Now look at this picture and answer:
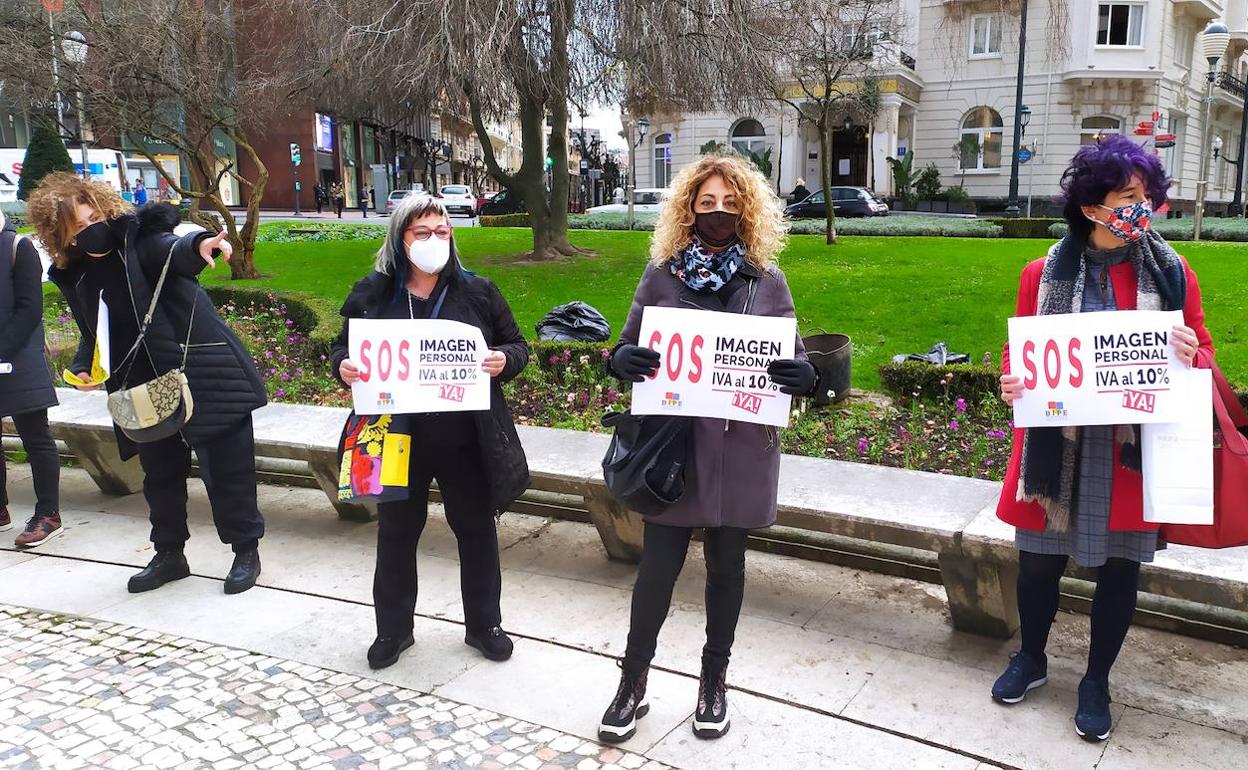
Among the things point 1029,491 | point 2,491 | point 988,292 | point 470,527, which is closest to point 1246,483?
point 1029,491

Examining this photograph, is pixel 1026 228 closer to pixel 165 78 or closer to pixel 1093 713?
pixel 165 78

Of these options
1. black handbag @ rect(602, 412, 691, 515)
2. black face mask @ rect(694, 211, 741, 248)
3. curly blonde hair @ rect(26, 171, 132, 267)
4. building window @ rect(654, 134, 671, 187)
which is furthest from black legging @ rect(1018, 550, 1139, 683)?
building window @ rect(654, 134, 671, 187)

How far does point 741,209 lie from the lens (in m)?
3.19

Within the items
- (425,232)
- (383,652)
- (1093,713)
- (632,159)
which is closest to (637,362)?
(425,232)

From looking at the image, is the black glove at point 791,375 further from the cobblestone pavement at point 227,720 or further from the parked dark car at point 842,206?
the parked dark car at point 842,206

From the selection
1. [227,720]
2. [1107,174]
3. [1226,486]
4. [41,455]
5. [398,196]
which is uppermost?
[398,196]

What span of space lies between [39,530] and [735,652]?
13.4ft

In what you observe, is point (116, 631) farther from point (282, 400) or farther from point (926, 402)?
point (926, 402)

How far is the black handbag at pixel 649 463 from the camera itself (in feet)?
10.1

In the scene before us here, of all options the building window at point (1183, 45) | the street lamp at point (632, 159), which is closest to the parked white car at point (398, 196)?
the street lamp at point (632, 159)

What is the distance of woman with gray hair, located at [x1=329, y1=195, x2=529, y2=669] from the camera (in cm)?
363

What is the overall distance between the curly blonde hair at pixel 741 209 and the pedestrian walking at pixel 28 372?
3.61 m

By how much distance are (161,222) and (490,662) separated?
Answer: 2574 mm

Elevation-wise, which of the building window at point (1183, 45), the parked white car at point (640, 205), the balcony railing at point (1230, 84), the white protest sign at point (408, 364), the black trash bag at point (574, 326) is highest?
the building window at point (1183, 45)
